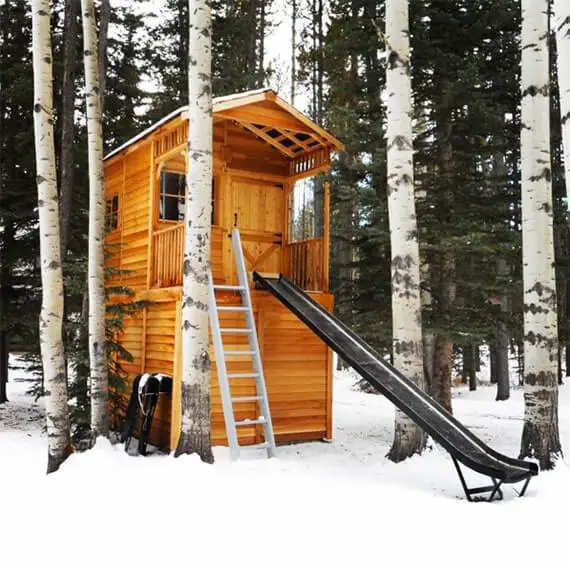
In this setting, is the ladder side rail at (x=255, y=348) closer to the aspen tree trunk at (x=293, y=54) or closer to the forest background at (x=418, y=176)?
the forest background at (x=418, y=176)

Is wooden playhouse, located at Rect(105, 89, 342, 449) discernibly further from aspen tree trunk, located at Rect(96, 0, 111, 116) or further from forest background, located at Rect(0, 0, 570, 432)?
aspen tree trunk, located at Rect(96, 0, 111, 116)

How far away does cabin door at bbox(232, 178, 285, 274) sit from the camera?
909 centimetres

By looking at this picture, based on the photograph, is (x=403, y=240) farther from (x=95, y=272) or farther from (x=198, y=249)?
(x=95, y=272)

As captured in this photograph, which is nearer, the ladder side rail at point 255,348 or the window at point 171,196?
the ladder side rail at point 255,348

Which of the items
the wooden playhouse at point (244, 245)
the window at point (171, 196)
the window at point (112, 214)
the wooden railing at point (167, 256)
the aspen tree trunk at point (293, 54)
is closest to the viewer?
the wooden railing at point (167, 256)

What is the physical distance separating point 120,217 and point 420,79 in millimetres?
5606

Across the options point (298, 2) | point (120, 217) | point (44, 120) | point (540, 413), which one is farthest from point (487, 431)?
point (298, 2)

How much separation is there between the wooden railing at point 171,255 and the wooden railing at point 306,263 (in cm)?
122

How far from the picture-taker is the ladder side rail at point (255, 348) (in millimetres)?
6789

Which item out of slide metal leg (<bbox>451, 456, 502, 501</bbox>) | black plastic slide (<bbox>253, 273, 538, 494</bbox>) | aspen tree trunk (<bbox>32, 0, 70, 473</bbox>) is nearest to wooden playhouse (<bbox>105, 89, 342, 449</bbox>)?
black plastic slide (<bbox>253, 273, 538, 494</bbox>)

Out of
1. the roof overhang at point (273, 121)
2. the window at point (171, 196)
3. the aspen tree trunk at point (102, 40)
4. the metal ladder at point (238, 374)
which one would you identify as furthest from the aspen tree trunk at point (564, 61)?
the aspen tree trunk at point (102, 40)

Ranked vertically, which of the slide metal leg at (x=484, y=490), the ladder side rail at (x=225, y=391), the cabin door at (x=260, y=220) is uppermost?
the cabin door at (x=260, y=220)

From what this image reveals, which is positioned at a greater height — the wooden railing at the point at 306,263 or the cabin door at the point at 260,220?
the cabin door at the point at 260,220

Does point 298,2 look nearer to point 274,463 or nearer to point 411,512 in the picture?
point 274,463
